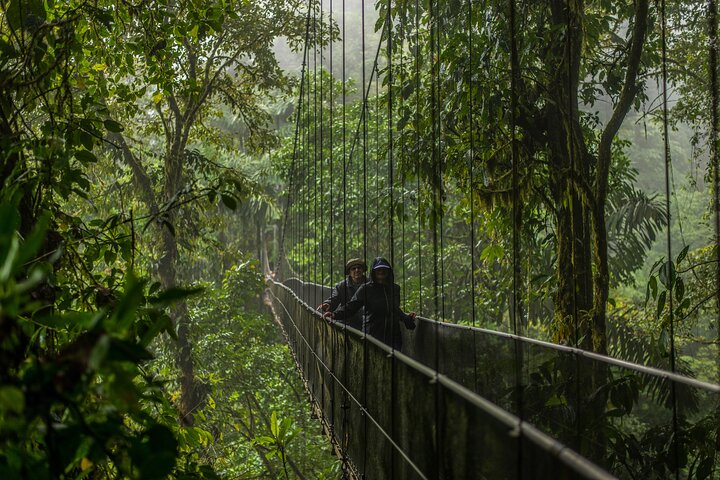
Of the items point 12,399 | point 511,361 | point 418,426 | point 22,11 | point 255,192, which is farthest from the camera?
point 255,192

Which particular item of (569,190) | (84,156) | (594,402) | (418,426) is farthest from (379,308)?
(84,156)

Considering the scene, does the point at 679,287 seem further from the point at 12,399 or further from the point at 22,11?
the point at 12,399

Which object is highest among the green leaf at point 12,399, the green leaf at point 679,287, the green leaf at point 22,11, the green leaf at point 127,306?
the green leaf at point 22,11

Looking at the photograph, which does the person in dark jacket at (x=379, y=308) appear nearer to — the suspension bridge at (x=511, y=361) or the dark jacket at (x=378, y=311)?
the dark jacket at (x=378, y=311)

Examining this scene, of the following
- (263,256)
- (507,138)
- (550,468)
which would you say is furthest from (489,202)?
(263,256)

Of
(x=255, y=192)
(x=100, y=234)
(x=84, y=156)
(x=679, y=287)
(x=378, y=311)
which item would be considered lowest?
(x=378, y=311)

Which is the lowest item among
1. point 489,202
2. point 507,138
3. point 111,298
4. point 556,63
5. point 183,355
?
point 183,355

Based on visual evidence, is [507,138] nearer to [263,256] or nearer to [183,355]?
[183,355]

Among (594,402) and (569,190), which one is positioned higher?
(569,190)

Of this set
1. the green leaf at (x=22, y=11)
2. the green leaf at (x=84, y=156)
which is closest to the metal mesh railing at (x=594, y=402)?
the green leaf at (x=84, y=156)

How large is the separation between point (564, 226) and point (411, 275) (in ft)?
40.5

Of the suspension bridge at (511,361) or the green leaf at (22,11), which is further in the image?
the green leaf at (22,11)

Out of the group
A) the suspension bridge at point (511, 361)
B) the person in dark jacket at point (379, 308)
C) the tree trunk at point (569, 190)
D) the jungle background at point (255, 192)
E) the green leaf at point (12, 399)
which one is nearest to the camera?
the green leaf at point (12, 399)

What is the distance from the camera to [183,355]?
10.6 meters
